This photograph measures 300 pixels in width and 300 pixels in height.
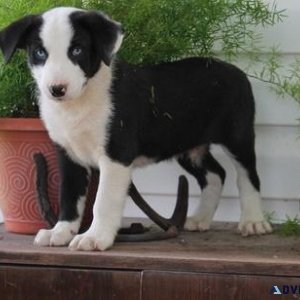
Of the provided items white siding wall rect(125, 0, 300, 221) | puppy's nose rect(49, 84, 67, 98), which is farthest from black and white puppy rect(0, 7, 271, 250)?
white siding wall rect(125, 0, 300, 221)

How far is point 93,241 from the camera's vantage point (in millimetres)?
1300

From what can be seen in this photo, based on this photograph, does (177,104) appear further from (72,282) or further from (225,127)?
(72,282)

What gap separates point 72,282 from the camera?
126 centimetres

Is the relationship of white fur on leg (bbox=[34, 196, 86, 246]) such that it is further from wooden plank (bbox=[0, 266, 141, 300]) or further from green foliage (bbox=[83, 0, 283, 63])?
green foliage (bbox=[83, 0, 283, 63])

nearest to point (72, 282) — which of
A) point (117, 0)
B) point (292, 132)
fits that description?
point (117, 0)

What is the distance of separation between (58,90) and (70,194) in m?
0.29

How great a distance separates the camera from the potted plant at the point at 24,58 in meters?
1.53

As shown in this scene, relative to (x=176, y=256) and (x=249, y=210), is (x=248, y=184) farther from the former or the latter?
(x=176, y=256)

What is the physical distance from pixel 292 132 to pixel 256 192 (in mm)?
336

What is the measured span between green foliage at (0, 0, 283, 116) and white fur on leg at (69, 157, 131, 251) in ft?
1.04

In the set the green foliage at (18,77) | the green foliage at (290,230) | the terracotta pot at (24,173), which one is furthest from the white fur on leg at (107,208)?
the green foliage at (290,230)

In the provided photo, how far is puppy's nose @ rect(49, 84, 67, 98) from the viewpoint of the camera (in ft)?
4.14

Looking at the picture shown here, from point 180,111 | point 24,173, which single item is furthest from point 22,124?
point 180,111

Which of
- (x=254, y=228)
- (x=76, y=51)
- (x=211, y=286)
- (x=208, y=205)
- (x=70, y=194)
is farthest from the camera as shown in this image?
(x=208, y=205)
